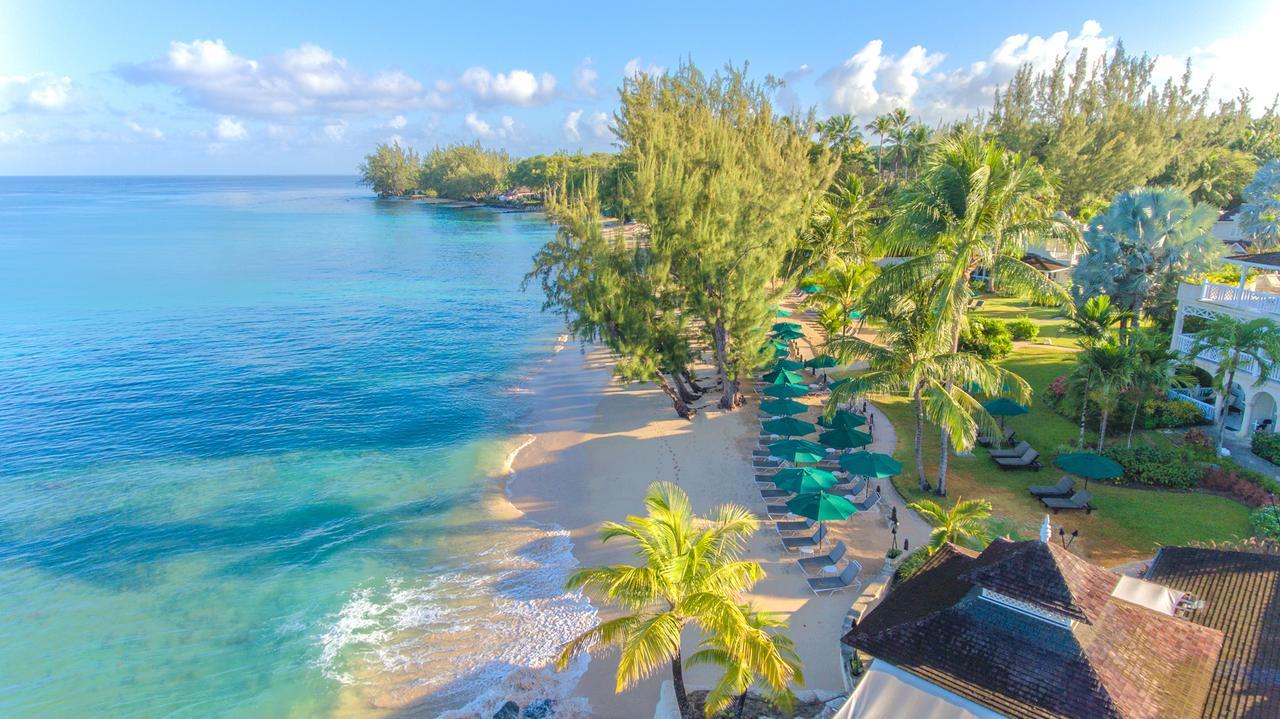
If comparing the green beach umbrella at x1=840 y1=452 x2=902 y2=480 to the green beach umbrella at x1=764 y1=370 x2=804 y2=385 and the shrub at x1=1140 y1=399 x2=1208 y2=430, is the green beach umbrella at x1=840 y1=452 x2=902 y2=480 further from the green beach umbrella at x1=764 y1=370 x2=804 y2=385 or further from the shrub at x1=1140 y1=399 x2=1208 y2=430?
the shrub at x1=1140 y1=399 x2=1208 y2=430

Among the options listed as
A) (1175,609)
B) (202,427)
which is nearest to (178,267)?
(202,427)

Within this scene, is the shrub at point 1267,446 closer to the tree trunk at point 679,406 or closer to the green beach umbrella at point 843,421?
the green beach umbrella at point 843,421

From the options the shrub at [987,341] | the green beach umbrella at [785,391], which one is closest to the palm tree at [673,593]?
the green beach umbrella at [785,391]

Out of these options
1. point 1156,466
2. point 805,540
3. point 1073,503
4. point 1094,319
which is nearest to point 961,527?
point 805,540

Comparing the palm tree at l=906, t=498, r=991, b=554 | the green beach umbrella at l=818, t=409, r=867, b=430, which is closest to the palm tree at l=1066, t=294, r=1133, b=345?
the green beach umbrella at l=818, t=409, r=867, b=430

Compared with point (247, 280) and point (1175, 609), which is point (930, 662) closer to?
point (1175, 609)

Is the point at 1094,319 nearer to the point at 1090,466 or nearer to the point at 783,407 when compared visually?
the point at 1090,466
